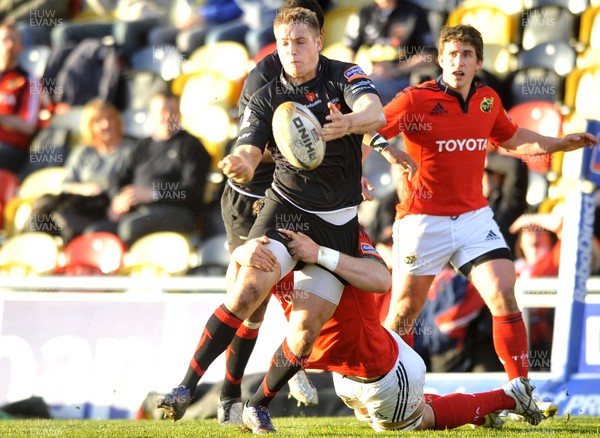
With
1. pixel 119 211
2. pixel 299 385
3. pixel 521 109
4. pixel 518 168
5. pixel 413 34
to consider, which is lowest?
pixel 299 385

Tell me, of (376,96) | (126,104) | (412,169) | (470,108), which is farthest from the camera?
(126,104)

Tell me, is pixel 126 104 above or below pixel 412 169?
above

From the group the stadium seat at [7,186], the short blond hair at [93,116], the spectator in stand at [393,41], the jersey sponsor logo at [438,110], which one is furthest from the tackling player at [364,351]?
the stadium seat at [7,186]

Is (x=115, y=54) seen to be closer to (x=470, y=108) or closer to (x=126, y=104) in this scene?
(x=126, y=104)

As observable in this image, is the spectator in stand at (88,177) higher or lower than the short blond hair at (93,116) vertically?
lower

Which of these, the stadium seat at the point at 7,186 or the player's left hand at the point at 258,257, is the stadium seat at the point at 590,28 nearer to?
the player's left hand at the point at 258,257

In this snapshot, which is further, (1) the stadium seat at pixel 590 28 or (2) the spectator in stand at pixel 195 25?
(2) the spectator in stand at pixel 195 25

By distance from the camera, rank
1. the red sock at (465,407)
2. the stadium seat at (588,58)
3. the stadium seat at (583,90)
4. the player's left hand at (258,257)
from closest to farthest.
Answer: the player's left hand at (258,257)
the red sock at (465,407)
the stadium seat at (583,90)
the stadium seat at (588,58)

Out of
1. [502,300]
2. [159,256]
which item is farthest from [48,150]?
[502,300]

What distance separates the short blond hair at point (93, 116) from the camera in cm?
1142

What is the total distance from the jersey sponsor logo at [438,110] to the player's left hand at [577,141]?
0.81 metres

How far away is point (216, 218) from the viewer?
33.0 feet

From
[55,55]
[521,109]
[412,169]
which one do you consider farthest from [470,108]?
[55,55]

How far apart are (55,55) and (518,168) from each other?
6122 mm
